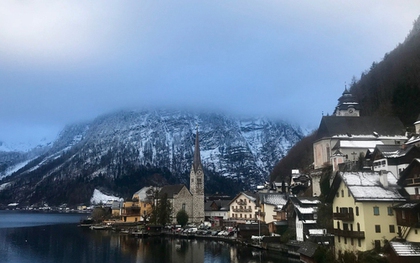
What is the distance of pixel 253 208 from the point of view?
84875 mm

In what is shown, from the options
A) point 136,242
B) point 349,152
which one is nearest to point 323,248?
point 349,152

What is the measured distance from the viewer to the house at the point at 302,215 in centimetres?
5271

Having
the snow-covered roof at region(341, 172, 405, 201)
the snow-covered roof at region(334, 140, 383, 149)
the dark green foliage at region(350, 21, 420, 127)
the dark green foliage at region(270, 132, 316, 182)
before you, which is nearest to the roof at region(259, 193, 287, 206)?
the snow-covered roof at region(334, 140, 383, 149)

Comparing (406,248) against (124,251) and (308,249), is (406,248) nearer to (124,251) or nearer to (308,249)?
(308,249)

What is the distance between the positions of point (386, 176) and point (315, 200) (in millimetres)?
17847

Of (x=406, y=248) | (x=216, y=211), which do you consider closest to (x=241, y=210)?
(x=216, y=211)

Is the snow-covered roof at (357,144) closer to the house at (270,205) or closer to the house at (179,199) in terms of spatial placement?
the house at (270,205)

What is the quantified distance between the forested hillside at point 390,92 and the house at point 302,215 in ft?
87.8

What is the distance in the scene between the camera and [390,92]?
95125mm

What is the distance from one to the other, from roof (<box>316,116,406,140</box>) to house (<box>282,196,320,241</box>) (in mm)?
15016

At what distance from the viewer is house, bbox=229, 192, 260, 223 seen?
8481 cm

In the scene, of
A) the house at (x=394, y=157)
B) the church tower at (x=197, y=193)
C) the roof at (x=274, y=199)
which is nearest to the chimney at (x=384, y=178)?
the house at (x=394, y=157)

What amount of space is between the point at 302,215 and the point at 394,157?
1487 centimetres

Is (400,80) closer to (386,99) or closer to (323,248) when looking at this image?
(386,99)
